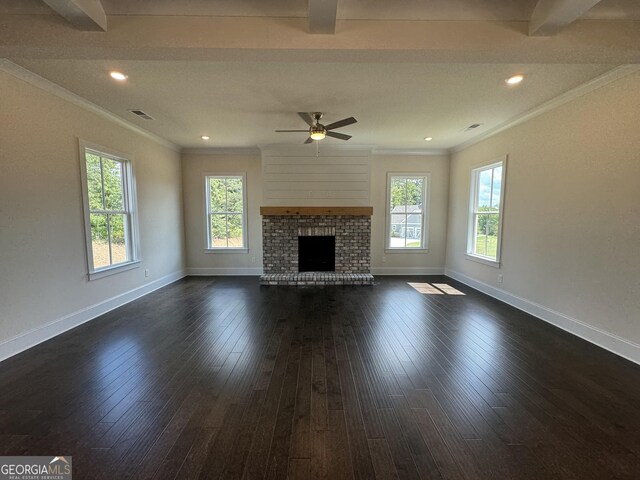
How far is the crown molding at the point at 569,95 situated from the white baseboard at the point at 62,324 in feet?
21.4

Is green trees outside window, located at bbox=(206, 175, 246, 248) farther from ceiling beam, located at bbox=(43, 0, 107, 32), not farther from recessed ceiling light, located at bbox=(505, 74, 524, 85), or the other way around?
recessed ceiling light, located at bbox=(505, 74, 524, 85)

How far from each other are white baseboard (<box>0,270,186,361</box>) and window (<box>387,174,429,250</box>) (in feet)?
17.0

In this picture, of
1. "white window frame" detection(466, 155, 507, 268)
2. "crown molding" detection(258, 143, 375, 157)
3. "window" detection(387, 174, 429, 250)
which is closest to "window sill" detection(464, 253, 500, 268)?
"white window frame" detection(466, 155, 507, 268)

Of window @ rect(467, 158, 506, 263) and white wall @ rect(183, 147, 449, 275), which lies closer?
window @ rect(467, 158, 506, 263)

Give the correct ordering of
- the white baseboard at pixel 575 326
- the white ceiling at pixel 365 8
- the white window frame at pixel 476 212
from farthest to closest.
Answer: the white window frame at pixel 476 212, the white baseboard at pixel 575 326, the white ceiling at pixel 365 8

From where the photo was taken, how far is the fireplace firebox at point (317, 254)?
20.2 feet

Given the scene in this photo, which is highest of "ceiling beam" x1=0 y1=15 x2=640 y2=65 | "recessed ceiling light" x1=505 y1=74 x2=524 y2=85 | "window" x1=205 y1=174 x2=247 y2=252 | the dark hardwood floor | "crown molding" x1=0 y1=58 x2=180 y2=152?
"recessed ceiling light" x1=505 y1=74 x2=524 y2=85

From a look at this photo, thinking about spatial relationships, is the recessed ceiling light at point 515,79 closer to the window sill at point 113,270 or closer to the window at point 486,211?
the window at point 486,211

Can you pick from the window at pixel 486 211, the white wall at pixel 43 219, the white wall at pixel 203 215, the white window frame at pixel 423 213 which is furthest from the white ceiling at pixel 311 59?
the white window frame at pixel 423 213

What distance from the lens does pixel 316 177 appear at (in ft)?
19.4

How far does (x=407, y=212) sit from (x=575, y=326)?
3729 mm

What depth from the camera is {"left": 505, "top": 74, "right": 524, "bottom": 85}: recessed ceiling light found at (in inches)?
112

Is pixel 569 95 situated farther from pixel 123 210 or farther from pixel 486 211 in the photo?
pixel 123 210

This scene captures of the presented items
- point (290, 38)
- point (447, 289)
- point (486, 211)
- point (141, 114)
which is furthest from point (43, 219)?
point (486, 211)
